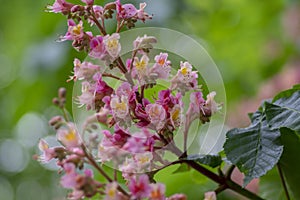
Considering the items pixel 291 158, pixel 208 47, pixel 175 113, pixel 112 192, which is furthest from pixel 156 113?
pixel 208 47

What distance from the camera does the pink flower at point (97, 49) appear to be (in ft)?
2.37

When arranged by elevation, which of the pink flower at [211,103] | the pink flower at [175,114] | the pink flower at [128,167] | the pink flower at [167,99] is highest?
the pink flower at [211,103]

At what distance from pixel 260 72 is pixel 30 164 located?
2126 millimetres

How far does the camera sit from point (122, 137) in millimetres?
700

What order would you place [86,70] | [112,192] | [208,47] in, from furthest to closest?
[208,47]
[86,70]
[112,192]

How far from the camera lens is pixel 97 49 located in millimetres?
723

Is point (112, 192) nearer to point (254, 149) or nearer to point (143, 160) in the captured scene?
point (143, 160)

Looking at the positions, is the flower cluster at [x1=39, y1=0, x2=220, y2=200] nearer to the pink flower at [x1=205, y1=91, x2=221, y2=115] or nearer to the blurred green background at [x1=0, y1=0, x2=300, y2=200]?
the pink flower at [x1=205, y1=91, x2=221, y2=115]

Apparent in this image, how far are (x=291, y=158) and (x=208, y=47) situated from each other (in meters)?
1.21

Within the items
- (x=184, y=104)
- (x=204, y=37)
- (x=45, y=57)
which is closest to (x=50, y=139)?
→ (x=45, y=57)

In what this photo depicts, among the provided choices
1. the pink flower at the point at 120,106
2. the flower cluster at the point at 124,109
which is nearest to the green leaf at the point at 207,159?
the flower cluster at the point at 124,109

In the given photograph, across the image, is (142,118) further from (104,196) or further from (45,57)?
(45,57)

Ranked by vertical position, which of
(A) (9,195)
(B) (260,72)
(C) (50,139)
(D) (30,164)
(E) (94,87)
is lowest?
(A) (9,195)

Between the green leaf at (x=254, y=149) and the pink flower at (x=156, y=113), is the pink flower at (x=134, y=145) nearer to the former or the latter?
the pink flower at (x=156, y=113)
